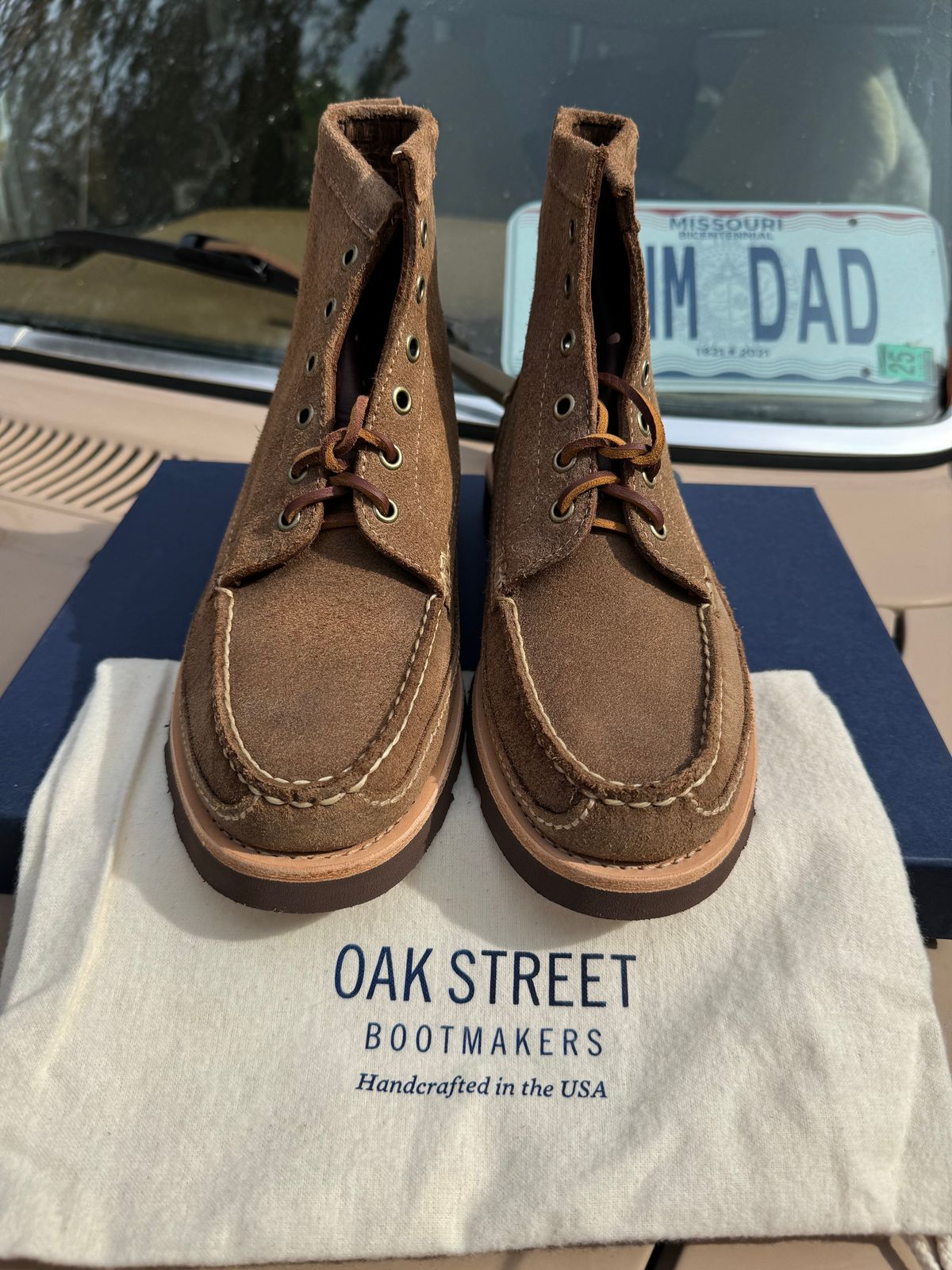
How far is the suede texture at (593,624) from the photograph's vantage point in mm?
734

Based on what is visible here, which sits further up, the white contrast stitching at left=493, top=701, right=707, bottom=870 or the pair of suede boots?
the pair of suede boots

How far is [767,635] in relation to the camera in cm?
109

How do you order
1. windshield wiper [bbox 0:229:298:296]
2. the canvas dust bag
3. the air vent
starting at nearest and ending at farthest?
the canvas dust bag → the air vent → windshield wiper [bbox 0:229:298:296]

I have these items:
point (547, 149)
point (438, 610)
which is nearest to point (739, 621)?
point (438, 610)

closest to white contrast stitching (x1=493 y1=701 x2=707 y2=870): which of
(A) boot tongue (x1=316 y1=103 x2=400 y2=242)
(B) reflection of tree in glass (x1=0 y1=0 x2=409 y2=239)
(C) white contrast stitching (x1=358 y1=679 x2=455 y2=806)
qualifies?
(C) white contrast stitching (x1=358 y1=679 x2=455 y2=806)

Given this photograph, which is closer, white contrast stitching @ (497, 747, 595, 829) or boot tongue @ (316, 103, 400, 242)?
white contrast stitching @ (497, 747, 595, 829)

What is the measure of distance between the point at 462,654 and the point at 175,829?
351 millimetres

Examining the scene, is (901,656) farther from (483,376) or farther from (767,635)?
(483,376)

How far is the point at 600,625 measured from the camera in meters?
0.84

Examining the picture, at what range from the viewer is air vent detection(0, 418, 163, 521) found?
4.43ft

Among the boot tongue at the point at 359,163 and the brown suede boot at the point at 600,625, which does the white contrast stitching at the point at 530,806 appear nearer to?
the brown suede boot at the point at 600,625

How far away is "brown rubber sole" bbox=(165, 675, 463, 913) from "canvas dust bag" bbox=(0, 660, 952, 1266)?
0.05 m

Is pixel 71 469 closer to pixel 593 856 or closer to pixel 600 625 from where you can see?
pixel 600 625

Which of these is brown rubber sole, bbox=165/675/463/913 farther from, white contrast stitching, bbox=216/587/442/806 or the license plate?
the license plate
